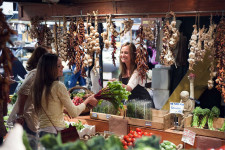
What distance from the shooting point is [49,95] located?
334cm

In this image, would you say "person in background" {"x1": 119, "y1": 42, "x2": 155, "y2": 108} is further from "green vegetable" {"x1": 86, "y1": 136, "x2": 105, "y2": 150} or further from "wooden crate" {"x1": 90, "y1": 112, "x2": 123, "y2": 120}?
"green vegetable" {"x1": 86, "y1": 136, "x2": 105, "y2": 150}

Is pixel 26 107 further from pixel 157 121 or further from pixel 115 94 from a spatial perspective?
pixel 157 121

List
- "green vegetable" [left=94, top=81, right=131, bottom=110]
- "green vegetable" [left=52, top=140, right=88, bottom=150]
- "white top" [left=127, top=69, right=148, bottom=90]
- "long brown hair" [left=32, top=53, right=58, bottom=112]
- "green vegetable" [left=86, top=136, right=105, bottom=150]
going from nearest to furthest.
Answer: "green vegetable" [left=52, top=140, right=88, bottom=150] → "green vegetable" [left=86, top=136, right=105, bottom=150] → "long brown hair" [left=32, top=53, right=58, bottom=112] → "green vegetable" [left=94, top=81, right=131, bottom=110] → "white top" [left=127, top=69, right=148, bottom=90]

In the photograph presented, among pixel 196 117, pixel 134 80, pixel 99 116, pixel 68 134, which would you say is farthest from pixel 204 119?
pixel 68 134

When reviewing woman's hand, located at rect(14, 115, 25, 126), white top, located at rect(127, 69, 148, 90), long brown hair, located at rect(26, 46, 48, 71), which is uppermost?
long brown hair, located at rect(26, 46, 48, 71)

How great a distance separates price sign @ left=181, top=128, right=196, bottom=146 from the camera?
3689mm

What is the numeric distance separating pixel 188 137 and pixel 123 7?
2.34m

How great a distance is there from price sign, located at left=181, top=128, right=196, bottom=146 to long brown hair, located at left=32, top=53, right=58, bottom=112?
5.51 feet

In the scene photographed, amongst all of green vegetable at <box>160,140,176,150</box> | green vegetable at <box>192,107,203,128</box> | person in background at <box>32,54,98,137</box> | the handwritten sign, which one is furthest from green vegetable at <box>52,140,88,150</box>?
green vegetable at <box>192,107,203,128</box>

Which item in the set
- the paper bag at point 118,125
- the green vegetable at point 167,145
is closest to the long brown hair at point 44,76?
the paper bag at point 118,125

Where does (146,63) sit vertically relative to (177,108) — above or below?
above

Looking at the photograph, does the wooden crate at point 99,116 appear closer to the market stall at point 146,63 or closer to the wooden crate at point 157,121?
the market stall at point 146,63

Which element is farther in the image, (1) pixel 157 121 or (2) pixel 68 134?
(1) pixel 157 121

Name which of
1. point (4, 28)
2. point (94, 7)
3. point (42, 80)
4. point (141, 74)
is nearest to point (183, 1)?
point (141, 74)
